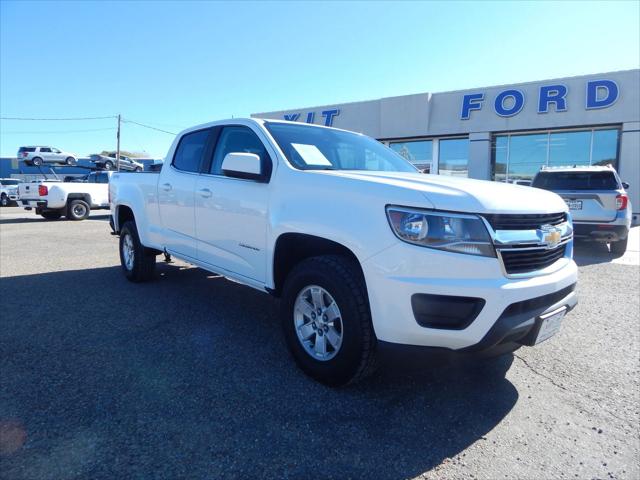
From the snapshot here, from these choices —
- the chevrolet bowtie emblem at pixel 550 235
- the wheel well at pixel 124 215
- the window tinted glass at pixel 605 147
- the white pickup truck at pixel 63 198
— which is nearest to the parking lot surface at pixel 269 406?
the chevrolet bowtie emblem at pixel 550 235

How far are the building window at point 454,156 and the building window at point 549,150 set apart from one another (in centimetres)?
126

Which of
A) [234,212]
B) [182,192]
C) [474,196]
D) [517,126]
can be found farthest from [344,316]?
[517,126]

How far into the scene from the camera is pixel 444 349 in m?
2.37

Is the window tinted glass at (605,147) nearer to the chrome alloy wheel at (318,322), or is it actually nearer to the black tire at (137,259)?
the black tire at (137,259)

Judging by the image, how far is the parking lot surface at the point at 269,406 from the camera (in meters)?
2.13

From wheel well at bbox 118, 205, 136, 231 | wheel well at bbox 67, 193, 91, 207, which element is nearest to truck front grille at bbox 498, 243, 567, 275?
wheel well at bbox 118, 205, 136, 231

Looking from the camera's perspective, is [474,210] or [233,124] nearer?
[474,210]

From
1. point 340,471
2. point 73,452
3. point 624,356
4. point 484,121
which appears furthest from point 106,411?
point 484,121

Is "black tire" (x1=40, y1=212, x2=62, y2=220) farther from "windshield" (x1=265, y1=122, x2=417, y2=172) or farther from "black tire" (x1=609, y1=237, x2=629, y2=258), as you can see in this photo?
"black tire" (x1=609, y1=237, x2=629, y2=258)

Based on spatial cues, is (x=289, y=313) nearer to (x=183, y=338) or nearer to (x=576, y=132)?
(x=183, y=338)

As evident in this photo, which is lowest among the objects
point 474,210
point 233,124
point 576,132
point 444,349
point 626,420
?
point 626,420

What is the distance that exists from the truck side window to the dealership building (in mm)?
16564

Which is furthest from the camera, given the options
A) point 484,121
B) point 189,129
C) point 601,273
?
point 484,121

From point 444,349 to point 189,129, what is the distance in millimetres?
3734
